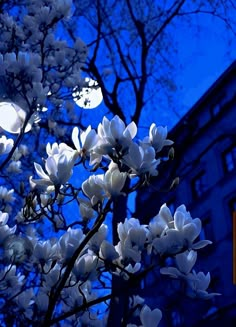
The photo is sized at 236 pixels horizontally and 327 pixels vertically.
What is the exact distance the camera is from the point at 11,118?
1.86 meters

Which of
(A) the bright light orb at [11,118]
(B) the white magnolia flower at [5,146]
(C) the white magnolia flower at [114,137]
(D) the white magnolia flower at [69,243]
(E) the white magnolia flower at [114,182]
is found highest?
(A) the bright light orb at [11,118]

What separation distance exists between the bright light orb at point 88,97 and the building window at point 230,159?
1522 centimetres

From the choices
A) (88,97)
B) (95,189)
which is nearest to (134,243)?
(95,189)

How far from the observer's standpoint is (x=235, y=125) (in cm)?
1841

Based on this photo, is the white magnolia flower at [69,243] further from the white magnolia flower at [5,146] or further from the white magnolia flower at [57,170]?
the white magnolia flower at [5,146]

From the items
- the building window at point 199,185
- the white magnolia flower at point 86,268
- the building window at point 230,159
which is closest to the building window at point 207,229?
the building window at point 199,185

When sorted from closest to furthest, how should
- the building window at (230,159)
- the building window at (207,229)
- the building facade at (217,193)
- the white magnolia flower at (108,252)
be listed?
1. the white magnolia flower at (108,252)
2. the building facade at (217,193)
3. the building window at (207,229)
4. the building window at (230,159)

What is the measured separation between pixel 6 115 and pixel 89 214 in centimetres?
54

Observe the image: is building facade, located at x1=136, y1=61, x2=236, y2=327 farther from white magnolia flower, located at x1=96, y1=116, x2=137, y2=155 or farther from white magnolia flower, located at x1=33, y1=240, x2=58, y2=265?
white magnolia flower, located at x1=96, y1=116, x2=137, y2=155

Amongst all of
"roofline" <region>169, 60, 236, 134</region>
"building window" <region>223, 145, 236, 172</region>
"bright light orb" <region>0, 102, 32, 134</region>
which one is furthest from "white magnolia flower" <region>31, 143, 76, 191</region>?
"roofline" <region>169, 60, 236, 134</region>

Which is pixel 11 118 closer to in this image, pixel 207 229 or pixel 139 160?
pixel 139 160

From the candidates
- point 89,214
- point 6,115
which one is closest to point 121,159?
point 89,214

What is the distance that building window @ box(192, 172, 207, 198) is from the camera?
2000 centimetres

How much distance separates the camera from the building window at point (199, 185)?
2000 cm
